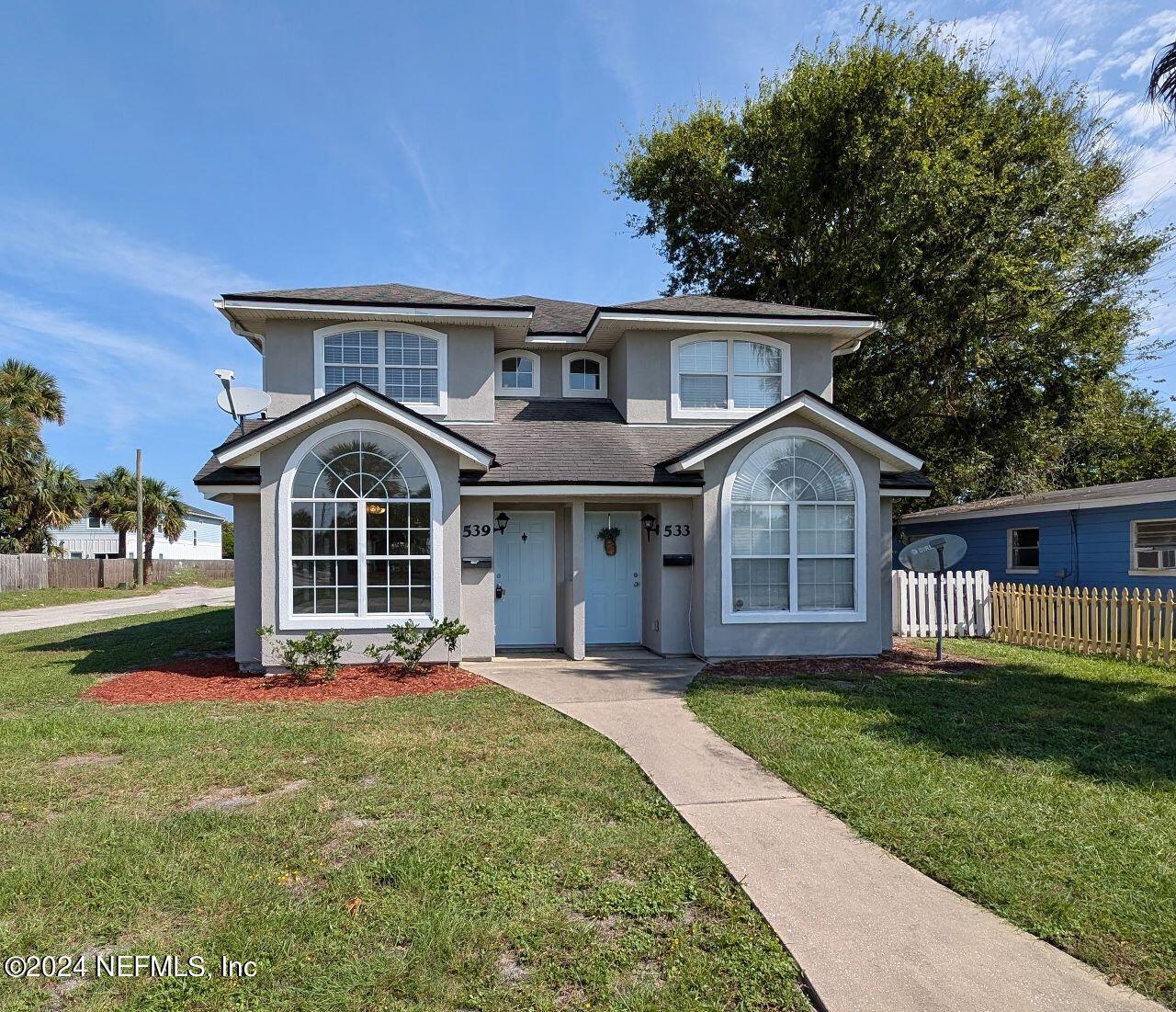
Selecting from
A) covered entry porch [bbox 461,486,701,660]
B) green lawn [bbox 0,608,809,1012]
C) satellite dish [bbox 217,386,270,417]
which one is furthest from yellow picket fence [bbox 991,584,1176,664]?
satellite dish [bbox 217,386,270,417]

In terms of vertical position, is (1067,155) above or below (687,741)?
above

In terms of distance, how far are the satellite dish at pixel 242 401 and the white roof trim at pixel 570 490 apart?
11.8ft

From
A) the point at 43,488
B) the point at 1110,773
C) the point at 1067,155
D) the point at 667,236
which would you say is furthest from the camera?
the point at 43,488

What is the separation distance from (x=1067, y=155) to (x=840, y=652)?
50.9 feet

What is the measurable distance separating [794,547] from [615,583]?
3199mm

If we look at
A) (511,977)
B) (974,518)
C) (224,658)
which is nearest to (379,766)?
(511,977)

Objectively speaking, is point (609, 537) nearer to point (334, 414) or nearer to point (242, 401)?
point (334, 414)

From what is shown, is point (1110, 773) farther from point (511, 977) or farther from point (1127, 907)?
point (511, 977)

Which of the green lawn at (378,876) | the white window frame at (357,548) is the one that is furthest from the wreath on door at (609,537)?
the green lawn at (378,876)

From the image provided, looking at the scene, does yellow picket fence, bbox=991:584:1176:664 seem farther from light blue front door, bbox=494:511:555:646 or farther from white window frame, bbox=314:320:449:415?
white window frame, bbox=314:320:449:415

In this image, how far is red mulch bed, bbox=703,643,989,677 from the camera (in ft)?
34.0

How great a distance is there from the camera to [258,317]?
1198 centimetres

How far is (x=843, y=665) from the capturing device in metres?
10.9

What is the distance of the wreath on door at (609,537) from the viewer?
41.3 feet
